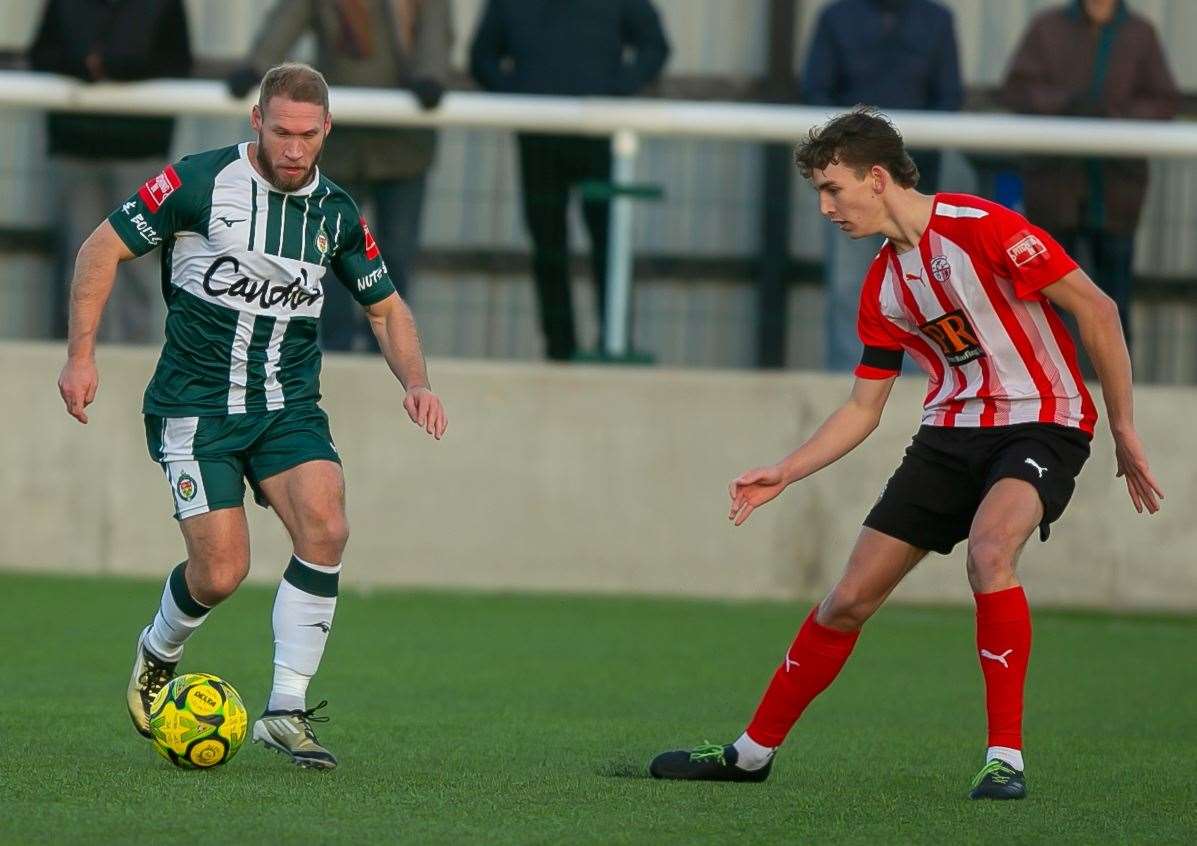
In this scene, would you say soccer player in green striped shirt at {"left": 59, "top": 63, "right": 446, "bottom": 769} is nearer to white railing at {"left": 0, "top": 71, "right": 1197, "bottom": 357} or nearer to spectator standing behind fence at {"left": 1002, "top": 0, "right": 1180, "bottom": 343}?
white railing at {"left": 0, "top": 71, "right": 1197, "bottom": 357}

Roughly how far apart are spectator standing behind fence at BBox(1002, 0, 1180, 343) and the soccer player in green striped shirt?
4831 millimetres

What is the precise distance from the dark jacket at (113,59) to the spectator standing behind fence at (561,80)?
1496mm

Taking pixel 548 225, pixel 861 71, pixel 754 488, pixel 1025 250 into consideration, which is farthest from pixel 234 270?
pixel 861 71

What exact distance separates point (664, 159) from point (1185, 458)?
2945mm

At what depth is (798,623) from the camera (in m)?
9.70

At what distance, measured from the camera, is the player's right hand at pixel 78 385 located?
18.9 ft

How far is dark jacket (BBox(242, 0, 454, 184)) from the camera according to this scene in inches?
395

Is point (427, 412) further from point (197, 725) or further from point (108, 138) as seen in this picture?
point (108, 138)

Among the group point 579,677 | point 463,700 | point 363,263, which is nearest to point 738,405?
point 579,677

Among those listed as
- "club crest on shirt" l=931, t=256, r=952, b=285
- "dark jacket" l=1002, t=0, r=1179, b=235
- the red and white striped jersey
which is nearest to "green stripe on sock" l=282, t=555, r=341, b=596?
the red and white striped jersey

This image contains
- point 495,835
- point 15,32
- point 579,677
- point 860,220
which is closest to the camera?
point 495,835

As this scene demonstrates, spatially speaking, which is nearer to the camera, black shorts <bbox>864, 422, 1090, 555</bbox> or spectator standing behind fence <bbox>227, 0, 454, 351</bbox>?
black shorts <bbox>864, 422, 1090, 555</bbox>

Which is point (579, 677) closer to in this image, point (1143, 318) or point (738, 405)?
point (738, 405)

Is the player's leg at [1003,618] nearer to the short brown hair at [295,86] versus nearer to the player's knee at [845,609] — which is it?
the player's knee at [845,609]
